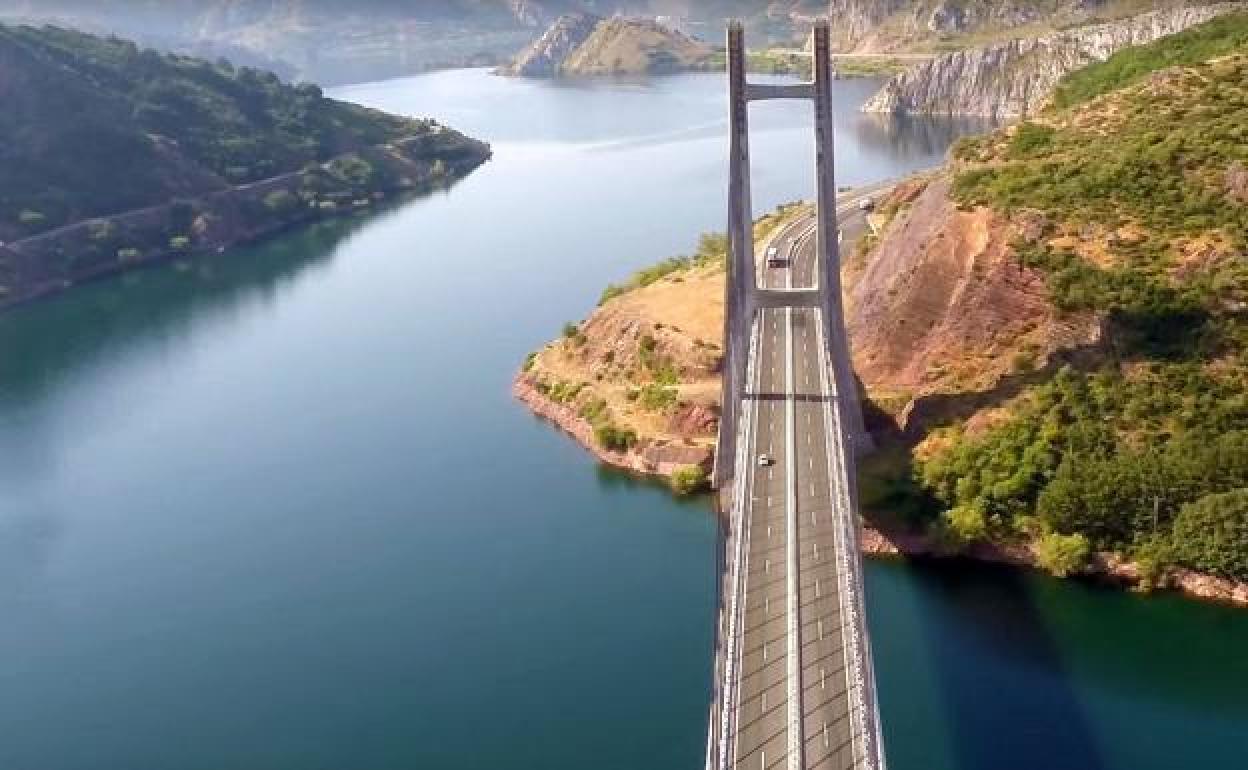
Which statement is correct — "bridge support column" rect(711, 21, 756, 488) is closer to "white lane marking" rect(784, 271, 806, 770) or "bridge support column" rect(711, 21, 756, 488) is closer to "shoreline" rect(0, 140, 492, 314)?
"white lane marking" rect(784, 271, 806, 770)

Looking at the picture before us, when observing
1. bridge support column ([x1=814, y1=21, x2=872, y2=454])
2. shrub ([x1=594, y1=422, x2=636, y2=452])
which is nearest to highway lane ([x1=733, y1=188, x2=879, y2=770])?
bridge support column ([x1=814, y1=21, x2=872, y2=454])

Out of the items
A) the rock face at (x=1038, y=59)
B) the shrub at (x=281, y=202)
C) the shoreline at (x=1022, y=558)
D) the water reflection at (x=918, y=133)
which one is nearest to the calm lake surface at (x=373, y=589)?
the shoreline at (x=1022, y=558)

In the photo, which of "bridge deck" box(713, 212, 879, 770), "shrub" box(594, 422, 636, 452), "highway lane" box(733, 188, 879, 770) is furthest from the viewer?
"shrub" box(594, 422, 636, 452)

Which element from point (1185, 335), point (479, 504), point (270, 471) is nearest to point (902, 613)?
point (1185, 335)

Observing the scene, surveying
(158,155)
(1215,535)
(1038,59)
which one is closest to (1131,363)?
(1215,535)

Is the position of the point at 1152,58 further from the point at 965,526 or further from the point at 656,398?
the point at 965,526

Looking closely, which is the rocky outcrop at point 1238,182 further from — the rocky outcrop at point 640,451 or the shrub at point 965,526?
the rocky outcrop at point 640,451

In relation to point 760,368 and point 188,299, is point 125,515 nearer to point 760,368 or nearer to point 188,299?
point 760,368
